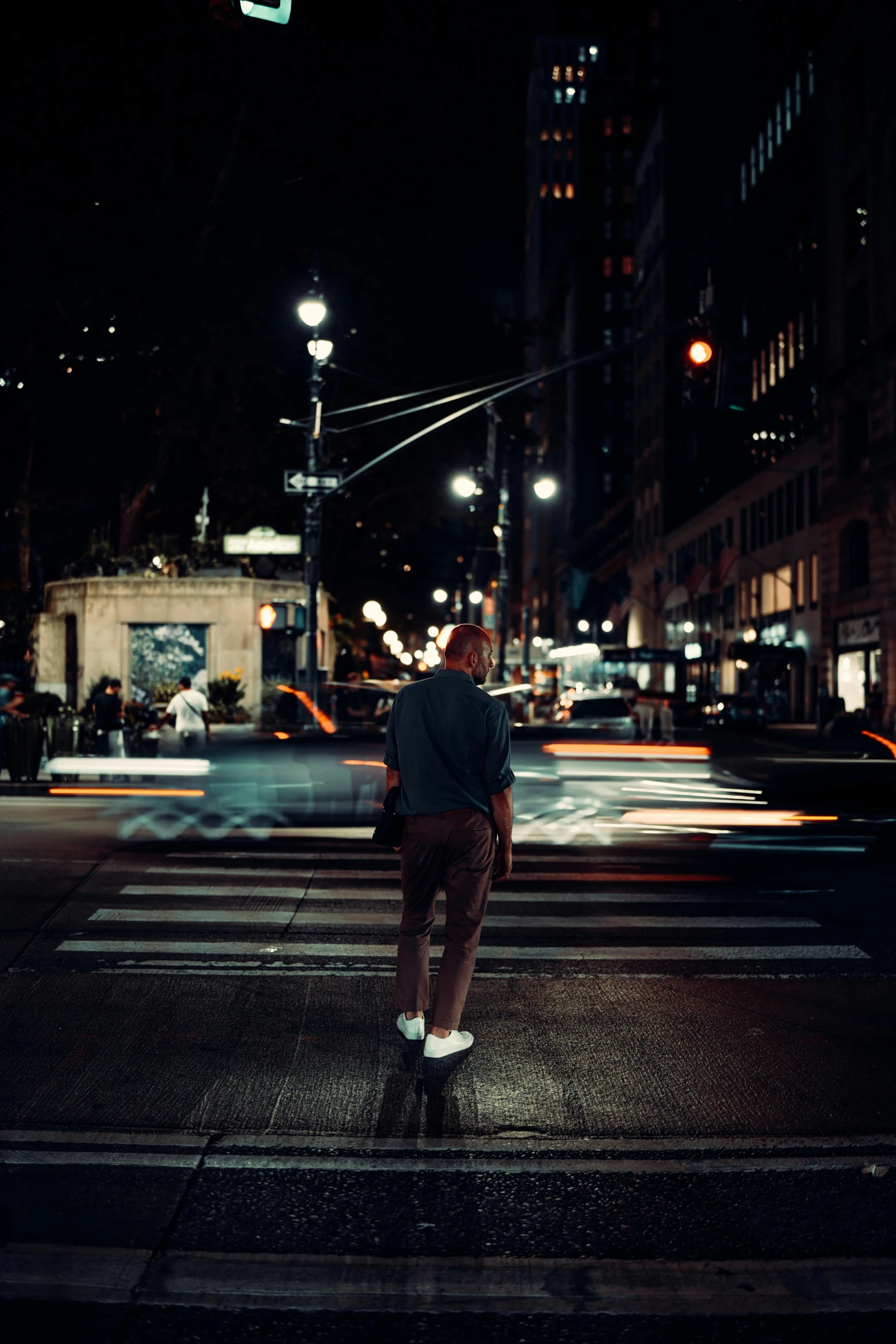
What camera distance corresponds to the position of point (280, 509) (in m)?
41.0

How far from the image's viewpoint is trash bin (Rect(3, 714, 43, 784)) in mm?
21641

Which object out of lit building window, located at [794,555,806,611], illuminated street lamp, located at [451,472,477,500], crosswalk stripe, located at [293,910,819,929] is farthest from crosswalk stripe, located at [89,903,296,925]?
lit building window, located at [794,555,806,611]

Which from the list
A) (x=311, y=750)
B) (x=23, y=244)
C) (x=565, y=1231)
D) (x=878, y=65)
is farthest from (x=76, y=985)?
(x=878, y=65)

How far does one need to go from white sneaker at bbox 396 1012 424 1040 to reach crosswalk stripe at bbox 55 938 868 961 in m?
1.97

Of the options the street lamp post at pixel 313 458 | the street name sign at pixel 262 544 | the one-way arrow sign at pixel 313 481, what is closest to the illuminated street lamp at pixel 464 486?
the street name sign at pixel 262 544

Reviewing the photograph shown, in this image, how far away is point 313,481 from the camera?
23094mm

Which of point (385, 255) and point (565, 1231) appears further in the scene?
point (385, 255)

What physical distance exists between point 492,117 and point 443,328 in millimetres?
7927

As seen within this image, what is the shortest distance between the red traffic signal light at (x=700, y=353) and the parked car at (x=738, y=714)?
1107 inches

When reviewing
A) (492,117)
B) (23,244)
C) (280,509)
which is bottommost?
(280,509)

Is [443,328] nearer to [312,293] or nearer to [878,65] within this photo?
[312,293]

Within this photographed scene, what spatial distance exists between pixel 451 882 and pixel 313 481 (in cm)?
1768

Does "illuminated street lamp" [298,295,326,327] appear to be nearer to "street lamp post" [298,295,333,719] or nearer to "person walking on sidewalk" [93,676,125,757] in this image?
"street lamp post" [298,295,333,719]

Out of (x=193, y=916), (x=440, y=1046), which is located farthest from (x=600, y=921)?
(x=440, y=1046)
